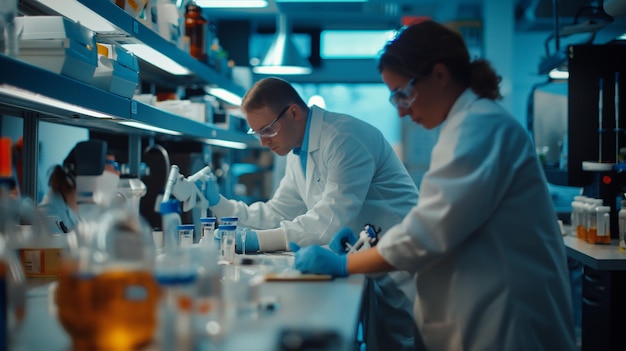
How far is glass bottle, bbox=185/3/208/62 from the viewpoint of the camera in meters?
4.27

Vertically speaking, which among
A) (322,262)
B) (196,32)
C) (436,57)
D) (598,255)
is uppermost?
(196,32)

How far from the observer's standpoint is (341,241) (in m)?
2.45

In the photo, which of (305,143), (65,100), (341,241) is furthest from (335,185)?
(65,100)

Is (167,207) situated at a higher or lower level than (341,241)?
higher

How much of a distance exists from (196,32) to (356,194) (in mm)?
2191

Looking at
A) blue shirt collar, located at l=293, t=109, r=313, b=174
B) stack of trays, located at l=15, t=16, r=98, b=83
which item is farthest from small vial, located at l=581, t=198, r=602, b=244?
stack of trays, located at l=15, t=16, r=98, b=83

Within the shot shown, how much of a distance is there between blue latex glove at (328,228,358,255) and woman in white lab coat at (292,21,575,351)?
0.48 metres

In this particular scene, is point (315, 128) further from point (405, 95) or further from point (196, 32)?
point (196, 32)

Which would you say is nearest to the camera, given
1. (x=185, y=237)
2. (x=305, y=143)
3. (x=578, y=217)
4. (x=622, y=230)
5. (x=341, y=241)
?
(x=341, y=241)

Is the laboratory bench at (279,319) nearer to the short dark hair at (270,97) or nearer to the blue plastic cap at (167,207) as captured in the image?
the blue plastic cap at (167,207)

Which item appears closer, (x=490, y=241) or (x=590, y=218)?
(x=490, y=241)

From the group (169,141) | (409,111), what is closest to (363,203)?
(409,111)

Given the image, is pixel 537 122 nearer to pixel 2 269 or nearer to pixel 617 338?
pixel 617 338

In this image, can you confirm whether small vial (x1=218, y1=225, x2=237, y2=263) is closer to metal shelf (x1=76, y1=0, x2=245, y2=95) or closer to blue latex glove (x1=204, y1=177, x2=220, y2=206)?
blue latex glove (x1=204, y1=177, x2=220, y2=206)
